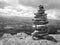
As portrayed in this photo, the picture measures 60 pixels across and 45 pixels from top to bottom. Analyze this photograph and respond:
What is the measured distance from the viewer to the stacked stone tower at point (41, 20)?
17094 mm

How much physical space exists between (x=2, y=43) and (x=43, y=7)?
10.5 m

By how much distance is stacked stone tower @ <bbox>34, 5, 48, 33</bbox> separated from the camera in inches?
673

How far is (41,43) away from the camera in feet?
52.0

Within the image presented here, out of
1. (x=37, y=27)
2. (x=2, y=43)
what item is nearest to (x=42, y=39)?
(x=37, y=27)

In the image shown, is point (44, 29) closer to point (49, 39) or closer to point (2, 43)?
point (49, 39)

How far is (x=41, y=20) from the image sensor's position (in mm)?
17547

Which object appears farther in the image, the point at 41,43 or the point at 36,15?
the point at 36,15

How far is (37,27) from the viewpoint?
665 inches

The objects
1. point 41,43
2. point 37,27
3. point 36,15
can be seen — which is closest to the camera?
point 41,43

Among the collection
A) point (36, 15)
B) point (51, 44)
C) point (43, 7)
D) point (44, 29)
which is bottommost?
point (51, 44)

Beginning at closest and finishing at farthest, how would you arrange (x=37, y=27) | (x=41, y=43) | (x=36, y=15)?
(x=41, y=43)
(x=37, y=27)
(x=36, y=15)

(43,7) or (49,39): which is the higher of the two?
(43,7)

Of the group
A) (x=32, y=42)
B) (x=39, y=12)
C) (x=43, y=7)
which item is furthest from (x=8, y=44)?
(x=43, y=7)

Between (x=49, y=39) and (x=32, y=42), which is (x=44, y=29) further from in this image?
(x=32, y=42)
